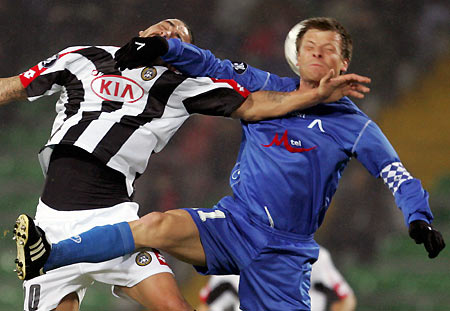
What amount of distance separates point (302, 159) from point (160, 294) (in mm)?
765

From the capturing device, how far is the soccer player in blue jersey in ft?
8.87

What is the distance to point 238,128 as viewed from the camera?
5.07 metres

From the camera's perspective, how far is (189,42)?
10.4 feet

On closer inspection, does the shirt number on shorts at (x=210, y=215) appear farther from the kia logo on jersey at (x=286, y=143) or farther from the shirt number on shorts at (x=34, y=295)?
the shirt number on shorts at (x=34, y=295)

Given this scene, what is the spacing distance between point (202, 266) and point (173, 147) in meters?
2.37

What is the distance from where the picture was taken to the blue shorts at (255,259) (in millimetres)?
2727

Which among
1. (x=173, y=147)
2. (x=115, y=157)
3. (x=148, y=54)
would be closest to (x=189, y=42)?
(x=148, y=54)

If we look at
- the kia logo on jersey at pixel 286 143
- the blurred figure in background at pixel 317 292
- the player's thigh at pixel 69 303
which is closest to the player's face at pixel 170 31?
the kia logo on jersey at pixel 286 143

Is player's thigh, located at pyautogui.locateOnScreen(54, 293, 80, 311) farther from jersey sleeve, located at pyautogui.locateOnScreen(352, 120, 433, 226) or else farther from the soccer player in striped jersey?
jersey sleeve, located at pyautogui.locateOnScreen(352, 120, 433, 226)

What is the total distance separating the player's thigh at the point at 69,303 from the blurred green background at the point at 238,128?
202 centimetres

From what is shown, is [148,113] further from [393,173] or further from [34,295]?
[393,173]

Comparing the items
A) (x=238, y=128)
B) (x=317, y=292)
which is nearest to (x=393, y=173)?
(x=317, y=292)

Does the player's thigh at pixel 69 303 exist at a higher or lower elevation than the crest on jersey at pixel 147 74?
lower

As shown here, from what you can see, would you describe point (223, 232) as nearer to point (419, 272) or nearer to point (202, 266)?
point (202, 266)
